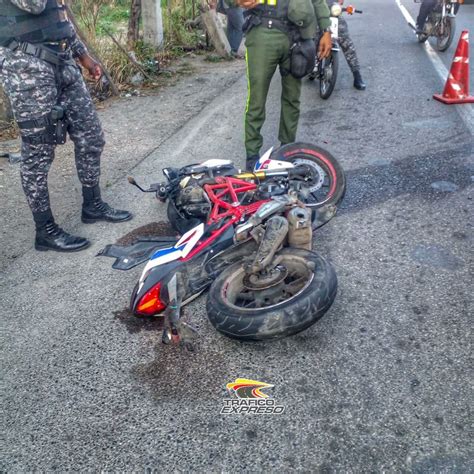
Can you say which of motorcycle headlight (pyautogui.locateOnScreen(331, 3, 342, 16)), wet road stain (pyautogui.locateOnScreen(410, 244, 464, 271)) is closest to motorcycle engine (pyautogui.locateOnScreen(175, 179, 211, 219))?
wet road stain (pyautogui.locateOnScreen(410, 244, 464, 271))

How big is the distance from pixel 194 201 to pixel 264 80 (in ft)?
4.95

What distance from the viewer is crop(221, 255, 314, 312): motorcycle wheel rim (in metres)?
2.84

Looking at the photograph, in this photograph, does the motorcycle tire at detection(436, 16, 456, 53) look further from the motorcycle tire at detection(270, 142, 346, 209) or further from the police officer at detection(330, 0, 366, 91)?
the motorcycle tire at detection(270, 142, 346, 209)

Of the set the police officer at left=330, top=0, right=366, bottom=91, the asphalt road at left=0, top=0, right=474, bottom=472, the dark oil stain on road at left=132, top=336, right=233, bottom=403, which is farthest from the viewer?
the police officer at left=330, top=0, right=366, bottom=91

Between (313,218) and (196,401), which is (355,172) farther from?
(196,401)

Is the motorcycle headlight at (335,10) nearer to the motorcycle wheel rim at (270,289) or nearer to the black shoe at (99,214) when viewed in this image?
the black shoe at (99,214)

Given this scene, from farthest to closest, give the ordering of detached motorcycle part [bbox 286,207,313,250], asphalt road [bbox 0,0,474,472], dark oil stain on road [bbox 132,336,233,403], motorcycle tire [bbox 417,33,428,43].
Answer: motorcycle tire [bbox 417,33,428,43] → detached motorcycle part [bbox 286,207,313,250] → dark oil stain on road [bbox 132,336,233,403] → asphalt road [bbox 0,0,474,472]

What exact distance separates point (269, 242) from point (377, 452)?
1.23 meters

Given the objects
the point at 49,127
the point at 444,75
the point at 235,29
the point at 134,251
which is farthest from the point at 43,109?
the point at 235,29

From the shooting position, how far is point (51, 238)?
12.5 feet

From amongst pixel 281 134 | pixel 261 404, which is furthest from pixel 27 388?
pixel 281 134

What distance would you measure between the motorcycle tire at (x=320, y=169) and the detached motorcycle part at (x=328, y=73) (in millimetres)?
3038

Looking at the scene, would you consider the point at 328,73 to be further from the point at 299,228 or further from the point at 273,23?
the point at 299,228

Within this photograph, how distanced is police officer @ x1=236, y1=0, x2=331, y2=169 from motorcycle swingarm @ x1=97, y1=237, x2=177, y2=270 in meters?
1.37
